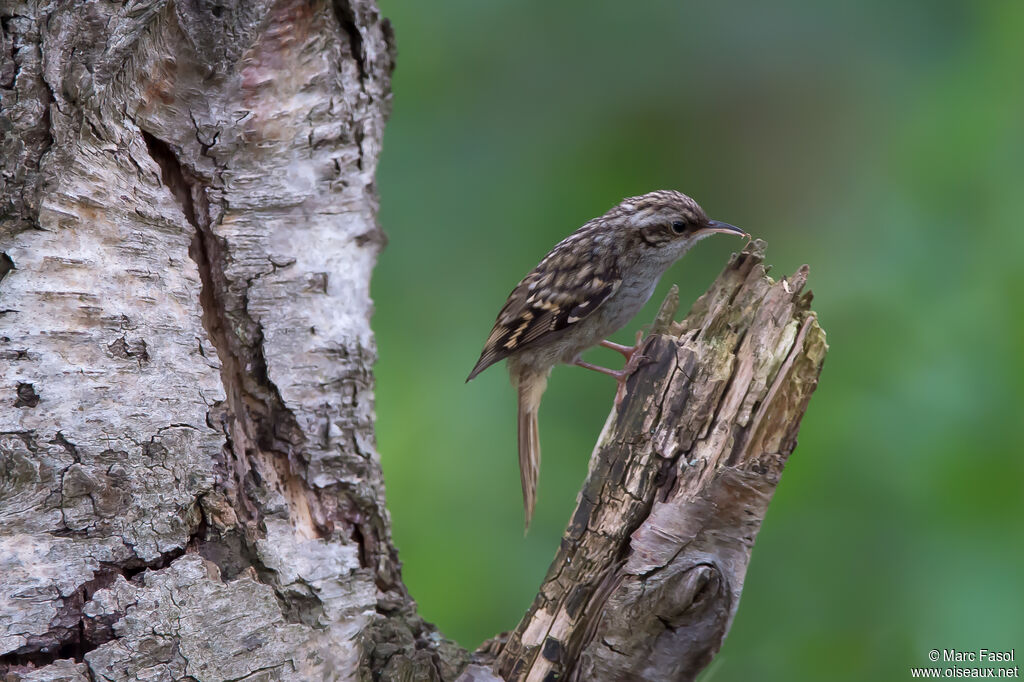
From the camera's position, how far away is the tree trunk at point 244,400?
1.97 m

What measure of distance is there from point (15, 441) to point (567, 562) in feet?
4.40

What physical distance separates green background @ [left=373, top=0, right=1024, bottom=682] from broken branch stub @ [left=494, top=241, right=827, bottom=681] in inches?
32.5

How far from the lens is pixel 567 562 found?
7.56 ft

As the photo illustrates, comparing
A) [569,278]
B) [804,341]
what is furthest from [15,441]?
[569,278]

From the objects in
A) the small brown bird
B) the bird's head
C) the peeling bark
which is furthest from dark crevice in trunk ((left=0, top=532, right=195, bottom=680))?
the bird's head

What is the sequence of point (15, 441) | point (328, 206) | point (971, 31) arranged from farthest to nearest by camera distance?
1. point (971, 31)
2. point (328, 206)
3. point (15, 441)

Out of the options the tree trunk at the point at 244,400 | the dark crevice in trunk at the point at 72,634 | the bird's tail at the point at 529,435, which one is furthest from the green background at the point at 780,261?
the dark crevice in trunk at the point at 72,634

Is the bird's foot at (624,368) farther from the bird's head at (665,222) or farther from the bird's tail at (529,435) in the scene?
the bird's head at (665,222)

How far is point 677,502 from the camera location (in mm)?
2180

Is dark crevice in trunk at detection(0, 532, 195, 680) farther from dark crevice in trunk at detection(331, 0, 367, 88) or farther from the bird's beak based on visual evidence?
the bird's beak

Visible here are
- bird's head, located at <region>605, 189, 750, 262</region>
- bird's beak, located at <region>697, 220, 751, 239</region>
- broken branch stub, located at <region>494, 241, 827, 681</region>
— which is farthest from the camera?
bird's head, located at <region>605, 189, 750, 262</region>

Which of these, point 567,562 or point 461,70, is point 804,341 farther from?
point 461,70

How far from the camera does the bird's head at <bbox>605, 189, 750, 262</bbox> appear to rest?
3.72 m

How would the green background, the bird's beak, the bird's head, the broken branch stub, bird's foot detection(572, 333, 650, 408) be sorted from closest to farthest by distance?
the broken branch stub → bird's foot detection(572, 333, 650, 408) → the green background → the bird's beak → the bird's head
